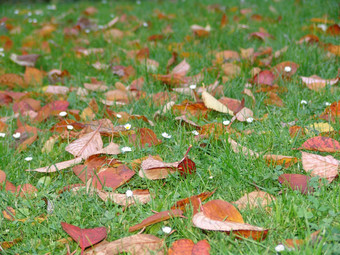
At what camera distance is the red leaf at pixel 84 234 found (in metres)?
1.46

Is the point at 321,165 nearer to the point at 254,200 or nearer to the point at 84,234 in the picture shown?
the point at 254,200

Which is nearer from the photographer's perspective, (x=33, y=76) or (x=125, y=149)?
(x=125, y=149)

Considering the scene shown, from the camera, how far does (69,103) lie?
2617mm

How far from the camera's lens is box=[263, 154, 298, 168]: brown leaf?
1.75 meters

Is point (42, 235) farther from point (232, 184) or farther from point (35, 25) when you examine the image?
point (35, 25)

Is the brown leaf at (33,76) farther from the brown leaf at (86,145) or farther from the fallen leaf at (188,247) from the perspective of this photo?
the fallen leaf at (188,247)

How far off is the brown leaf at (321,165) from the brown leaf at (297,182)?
61 mm

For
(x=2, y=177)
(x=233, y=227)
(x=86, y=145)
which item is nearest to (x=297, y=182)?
(x=233, y=227)

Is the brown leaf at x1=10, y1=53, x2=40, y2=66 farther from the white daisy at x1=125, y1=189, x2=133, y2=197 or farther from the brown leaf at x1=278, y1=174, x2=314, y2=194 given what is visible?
the brown leaf at x1=278, y1=174, x2=314, y2=194

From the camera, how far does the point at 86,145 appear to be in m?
2.01

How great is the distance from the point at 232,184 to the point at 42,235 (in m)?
0.80

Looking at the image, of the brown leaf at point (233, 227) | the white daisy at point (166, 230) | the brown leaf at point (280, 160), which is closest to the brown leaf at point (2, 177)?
the white daisy at point (166, 230)

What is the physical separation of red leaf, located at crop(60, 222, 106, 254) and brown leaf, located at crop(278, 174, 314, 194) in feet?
2.46

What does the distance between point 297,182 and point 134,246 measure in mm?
701
